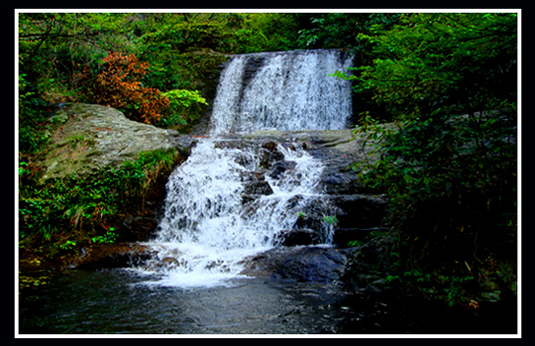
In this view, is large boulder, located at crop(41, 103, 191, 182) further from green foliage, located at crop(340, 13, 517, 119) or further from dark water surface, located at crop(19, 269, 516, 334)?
green foliage, located at crop(340, 13, 517, 119)

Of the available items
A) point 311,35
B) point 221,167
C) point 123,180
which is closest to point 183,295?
point 123,180

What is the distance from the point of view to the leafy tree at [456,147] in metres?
3.08

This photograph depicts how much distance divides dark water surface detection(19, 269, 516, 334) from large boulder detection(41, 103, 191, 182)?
124 inches

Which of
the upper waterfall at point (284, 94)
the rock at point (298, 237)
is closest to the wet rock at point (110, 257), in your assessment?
the rock at point (298, 237)

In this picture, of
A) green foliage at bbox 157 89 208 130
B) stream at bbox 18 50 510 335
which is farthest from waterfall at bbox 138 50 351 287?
green foliage at bbox 157 89 208 130

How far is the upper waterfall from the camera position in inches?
516

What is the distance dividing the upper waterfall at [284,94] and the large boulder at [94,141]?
5307 millimetres

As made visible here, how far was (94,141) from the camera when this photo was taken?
7461 millimetres

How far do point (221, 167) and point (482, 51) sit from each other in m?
5.53

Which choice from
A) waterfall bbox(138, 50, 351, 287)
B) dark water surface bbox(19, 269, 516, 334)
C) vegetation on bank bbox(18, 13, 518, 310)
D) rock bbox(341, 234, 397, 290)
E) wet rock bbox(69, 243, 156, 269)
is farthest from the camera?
wet rock bbox(69, 243, 156, 269)

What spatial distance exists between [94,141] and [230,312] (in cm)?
565

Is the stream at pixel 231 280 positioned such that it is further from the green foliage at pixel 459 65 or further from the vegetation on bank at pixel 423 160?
the green foliage at pixel 459 65

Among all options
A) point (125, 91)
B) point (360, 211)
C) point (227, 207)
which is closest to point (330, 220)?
point (360, 211)

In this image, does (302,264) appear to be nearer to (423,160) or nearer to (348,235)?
(348,235)
